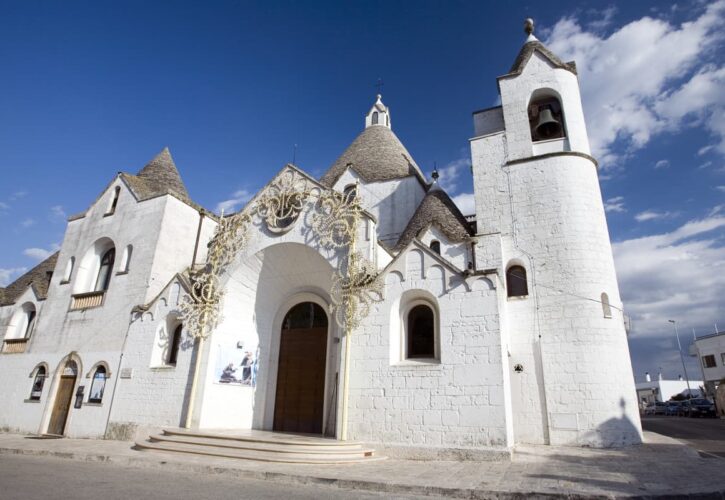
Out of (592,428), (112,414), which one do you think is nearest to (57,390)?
(112,414)

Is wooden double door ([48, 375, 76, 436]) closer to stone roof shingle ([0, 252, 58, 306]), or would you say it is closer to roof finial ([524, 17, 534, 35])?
stone roof shingle ([0, 252, 58, 306])

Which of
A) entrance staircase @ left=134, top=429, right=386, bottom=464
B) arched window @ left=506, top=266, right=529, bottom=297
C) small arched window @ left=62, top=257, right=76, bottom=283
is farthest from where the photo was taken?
small arched window @ left=62, top=257, right=76, bottom=283

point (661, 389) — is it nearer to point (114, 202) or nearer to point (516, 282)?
point (516, 282)

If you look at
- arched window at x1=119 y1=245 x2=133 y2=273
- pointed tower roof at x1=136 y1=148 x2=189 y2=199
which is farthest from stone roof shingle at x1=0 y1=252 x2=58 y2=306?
pointed tower roof at x1=136 y1=148 x2=189 y2=199

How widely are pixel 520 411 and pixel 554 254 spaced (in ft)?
17.0

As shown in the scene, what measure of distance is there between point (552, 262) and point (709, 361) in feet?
144

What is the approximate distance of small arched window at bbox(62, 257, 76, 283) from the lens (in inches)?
755

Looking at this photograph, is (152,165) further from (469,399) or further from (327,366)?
(469,399)

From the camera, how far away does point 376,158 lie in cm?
2141

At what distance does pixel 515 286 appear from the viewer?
47.7 feet

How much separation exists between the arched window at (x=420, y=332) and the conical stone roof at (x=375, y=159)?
8.68 m

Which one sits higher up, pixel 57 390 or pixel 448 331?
pixel 448 331

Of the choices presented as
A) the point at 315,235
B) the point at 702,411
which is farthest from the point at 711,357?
the point at 315,235

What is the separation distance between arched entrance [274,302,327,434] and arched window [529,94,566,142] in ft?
35.9
